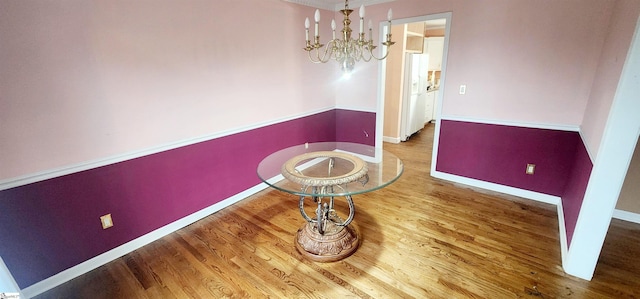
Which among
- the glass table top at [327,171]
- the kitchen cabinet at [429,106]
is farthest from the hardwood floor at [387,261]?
the kitchen cabinet at [429,106]

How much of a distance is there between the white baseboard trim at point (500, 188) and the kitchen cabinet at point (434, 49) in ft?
11.8

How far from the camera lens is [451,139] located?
331cm

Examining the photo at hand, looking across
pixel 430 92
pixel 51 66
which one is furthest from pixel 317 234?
pixel 430 92

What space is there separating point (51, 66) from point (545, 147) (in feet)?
13.2

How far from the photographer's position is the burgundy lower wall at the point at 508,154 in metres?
2.70

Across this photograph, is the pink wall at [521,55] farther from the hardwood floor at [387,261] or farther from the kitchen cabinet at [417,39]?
the kitchen cabinet at [417,39]

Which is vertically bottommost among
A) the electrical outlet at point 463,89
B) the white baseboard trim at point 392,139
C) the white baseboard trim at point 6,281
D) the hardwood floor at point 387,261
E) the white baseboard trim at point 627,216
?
the hardwood floor at point 387,261

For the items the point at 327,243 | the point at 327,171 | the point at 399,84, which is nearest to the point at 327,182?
the point at 327,171

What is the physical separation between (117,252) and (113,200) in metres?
0.43

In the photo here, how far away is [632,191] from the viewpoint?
2.47m

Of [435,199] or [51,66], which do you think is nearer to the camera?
[51,66]

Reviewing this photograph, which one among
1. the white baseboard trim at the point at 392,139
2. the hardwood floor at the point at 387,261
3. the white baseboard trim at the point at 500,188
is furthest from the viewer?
the white baseboard trim at the point at 392,139

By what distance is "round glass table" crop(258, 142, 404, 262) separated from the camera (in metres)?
1.89

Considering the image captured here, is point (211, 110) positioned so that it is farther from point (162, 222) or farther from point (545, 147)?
point (545, 147)
